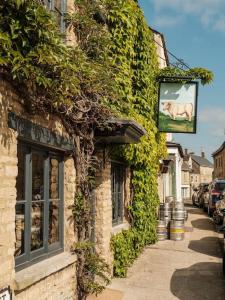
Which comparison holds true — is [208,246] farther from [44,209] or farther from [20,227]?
[20,227]

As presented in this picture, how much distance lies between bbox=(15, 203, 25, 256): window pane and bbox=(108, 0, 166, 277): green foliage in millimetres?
3488

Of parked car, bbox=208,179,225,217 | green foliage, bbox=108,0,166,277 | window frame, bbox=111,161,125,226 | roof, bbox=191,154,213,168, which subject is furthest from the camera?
roof, bbox=191,154,213,168

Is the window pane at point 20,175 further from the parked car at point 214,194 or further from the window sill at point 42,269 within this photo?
the parked car at point 214,194

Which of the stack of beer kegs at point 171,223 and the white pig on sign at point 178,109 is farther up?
the white pig on sign at point 178,109

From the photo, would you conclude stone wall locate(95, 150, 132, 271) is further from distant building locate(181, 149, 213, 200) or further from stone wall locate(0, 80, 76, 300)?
distant building locate(181, 149, 213, 200)

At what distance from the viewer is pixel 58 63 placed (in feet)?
15.4

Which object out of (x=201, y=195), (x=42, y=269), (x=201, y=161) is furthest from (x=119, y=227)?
(x=201, y=161)

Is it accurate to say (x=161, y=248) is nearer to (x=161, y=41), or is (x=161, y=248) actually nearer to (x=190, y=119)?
(x=190, y=119)

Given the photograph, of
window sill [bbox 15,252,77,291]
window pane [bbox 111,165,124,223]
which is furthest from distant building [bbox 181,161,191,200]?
window sill [bbox 15,252,77,291]

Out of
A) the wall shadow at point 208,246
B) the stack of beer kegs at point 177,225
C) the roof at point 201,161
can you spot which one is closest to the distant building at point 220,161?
the roof at point 201,161

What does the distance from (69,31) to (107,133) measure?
1.97 m

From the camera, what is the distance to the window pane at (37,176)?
5498mm

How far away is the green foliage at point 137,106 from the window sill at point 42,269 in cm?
253

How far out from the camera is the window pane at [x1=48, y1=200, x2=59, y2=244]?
241 inches
